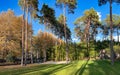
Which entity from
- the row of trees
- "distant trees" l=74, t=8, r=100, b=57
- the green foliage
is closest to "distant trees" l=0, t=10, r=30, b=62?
the row of trees

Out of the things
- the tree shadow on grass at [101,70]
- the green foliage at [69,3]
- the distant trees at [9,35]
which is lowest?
the tree shadow on grass at [101,70]

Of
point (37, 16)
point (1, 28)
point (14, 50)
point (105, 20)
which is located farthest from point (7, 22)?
point (105, 20)

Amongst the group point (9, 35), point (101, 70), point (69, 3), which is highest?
point (69, 3)

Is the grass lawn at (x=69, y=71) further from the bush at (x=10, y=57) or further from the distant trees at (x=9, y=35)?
the distant trees at (x=9, y=35)

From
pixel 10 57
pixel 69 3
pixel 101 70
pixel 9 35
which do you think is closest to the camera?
pixel 101 70

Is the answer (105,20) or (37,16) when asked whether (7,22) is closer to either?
(37,16)

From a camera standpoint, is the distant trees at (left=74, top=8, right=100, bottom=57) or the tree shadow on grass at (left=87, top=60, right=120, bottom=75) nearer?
the tree shadow on grass at (left=87, top=60, right=120, bottom=75)

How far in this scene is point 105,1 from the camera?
29641mm

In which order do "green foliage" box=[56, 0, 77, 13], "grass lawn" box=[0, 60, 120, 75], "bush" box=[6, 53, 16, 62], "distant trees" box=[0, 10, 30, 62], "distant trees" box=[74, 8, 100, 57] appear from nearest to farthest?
"grass lawn" box=[0, 60, 120, 75] → "bush" box=[6, 53, 16, 62] → "distant trees" box=[0, 10, 30, 62] → "green foliage" box=[56, 0, 77, 13] → "distant trees" box=[74, 8, 100, 57]

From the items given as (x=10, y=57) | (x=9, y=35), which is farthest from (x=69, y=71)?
(x=9, y=35)

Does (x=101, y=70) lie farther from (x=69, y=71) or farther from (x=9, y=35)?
(x=9, y=35)

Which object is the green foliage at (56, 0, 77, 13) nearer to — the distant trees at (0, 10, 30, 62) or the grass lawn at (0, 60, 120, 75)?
the distant trees at (0, 10, 30, 62)

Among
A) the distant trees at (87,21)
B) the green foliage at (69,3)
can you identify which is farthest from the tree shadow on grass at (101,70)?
the distant trees at (87,21)

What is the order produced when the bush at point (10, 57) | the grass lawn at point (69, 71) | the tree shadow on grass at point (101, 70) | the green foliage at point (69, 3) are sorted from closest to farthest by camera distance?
the grass lawn at point (69, 71) < the tree shadow on grass at point (101, 70) < the bush at point (10, 57) < the green foliage at point (69, 3)
